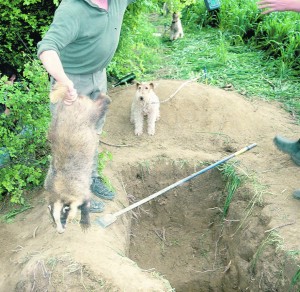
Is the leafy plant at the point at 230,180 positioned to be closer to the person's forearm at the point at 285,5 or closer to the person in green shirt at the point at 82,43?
the person in green shirt at the point at 82,43

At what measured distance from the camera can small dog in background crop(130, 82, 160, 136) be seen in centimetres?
598

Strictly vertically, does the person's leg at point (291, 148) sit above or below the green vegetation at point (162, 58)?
below

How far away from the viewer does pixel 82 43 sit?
12.7 ft

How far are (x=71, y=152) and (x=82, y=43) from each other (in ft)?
2.85

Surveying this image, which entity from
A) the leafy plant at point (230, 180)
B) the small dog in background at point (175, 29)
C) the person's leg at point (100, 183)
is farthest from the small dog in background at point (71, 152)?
the small dog in background at point (175, 29)

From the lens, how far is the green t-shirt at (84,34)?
11.5 ft

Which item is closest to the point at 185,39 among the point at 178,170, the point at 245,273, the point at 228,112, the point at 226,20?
the point at 226,20

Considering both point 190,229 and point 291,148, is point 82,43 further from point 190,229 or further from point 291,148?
point 190,229

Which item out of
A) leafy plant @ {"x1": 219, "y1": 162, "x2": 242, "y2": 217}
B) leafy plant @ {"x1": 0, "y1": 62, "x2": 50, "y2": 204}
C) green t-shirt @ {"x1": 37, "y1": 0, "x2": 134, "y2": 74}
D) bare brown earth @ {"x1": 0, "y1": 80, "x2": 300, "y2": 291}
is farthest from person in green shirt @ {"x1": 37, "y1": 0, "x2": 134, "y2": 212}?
leafy plant @ {"x1": 219, "y1": 162, "x2": 242, "y2": 217}

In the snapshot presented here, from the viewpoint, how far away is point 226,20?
30.5 ft

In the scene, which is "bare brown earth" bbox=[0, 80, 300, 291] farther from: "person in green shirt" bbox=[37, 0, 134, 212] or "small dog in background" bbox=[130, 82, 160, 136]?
"person in green shirt" bbox=[37, 0, 134, 212]

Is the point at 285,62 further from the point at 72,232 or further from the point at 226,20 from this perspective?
the point at 72,232

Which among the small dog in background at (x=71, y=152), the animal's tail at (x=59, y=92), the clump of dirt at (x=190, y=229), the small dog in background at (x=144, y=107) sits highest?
the animal's tail at (x=59, y=92)

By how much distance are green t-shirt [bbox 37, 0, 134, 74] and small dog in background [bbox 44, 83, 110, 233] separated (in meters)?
0.35
